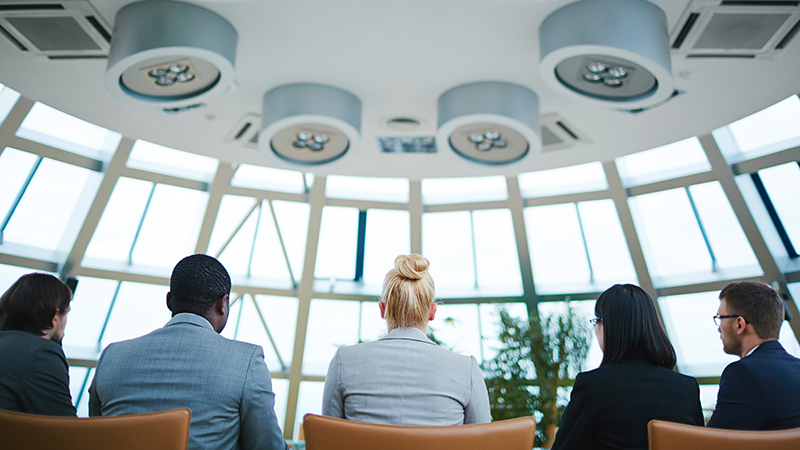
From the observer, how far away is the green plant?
1088 centimetres

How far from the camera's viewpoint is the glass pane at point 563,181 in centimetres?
1435

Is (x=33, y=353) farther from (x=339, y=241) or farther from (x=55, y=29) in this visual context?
(x=339, y=241)

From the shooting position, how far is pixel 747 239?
1251 cm

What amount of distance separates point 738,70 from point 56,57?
9.07 metres

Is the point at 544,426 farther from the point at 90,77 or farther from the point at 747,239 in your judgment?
the point at 90,77

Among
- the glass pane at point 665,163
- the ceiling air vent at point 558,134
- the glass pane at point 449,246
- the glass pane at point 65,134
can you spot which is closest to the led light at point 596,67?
the ceiling air vent at point 558,134

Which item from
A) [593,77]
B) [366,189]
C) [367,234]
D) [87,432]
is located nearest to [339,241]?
[367,234]

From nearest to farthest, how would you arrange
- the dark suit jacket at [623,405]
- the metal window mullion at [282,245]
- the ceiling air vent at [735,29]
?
the dark suit jacket at [623,405] → the ceiling air vent at [735,29] → the metal window mullion at [282,245]

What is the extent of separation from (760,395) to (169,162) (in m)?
14.4

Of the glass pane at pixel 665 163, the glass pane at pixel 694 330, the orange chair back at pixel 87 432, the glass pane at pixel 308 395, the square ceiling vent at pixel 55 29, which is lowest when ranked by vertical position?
the orange chair back at pixel 87 432

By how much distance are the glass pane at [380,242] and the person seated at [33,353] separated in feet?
42.6

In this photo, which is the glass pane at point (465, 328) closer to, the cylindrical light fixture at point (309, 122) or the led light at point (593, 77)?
the cylindrical light fixture at point (309, 122)

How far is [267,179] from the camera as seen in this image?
15312mm

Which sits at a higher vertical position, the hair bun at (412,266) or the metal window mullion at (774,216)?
the metal window mullion at (774,216)
